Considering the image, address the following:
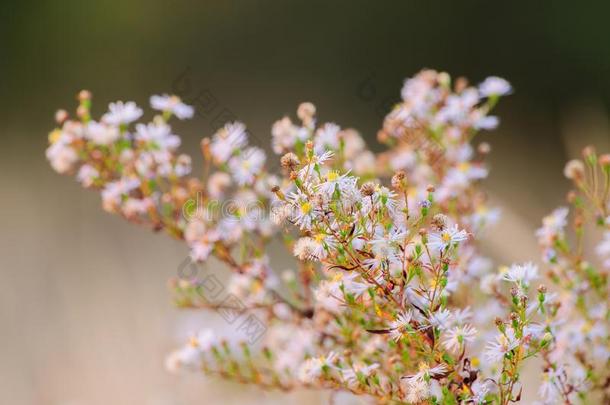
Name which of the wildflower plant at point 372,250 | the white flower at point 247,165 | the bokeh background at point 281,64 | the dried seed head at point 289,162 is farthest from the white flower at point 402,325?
the bokeh background at point 281,64

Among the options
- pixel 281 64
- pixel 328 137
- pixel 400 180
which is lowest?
pixel 400 180

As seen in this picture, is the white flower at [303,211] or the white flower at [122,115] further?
the white flower at [122,115]

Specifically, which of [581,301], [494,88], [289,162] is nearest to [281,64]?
[494,88]

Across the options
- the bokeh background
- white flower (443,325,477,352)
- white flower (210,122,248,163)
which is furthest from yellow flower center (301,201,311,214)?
the bokeh background

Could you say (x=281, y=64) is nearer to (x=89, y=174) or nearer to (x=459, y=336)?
(x=89, y=174)

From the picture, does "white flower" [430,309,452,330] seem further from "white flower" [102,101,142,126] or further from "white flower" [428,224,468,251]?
"white flower" [102,101,142,126]

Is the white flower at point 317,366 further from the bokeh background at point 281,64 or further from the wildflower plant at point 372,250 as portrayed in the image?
the bokeh background at point 281,64

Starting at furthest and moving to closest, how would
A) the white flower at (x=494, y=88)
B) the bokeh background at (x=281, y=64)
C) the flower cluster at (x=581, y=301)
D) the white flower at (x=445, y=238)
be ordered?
the bokeh background at (x=281, y=64) → the white flower at (x=494, y=88) → the flower cluster at (x=581, y=301) → the white flower at (x=445, y=238)
